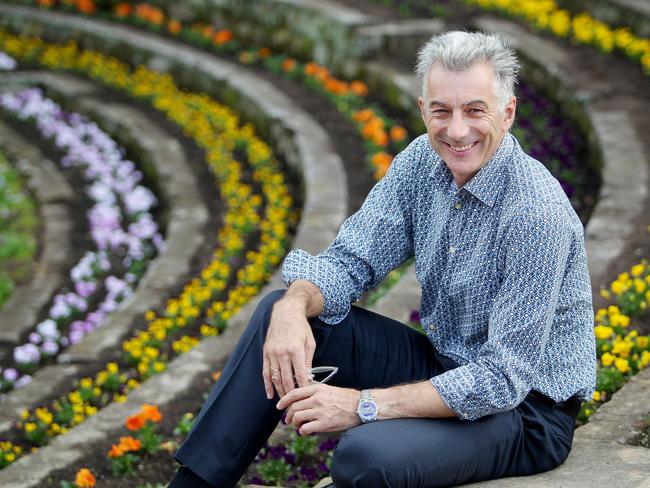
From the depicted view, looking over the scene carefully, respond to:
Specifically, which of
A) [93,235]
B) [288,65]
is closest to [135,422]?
[93,235]

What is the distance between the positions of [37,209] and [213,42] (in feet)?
10.1

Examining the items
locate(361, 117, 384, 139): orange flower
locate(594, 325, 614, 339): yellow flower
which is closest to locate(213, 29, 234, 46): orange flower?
locate(361, 117, 384, 139): orange flower

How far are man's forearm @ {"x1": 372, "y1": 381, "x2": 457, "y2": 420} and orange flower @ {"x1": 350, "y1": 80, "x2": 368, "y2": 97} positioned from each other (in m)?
5.42

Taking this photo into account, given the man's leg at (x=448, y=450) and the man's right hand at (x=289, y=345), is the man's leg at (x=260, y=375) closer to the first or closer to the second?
the man's right hand at (x=289, y=345)

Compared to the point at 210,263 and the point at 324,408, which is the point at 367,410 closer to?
the point at 324,408

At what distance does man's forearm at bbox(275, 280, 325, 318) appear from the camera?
2.95 m

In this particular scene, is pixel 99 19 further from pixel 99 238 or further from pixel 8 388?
pixel 8 388

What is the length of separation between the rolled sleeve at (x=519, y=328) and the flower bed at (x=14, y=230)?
4226mm

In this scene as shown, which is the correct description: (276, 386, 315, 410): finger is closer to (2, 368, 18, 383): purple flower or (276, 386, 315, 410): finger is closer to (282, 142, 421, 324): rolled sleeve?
(282, 142, 421, 324): rolled sleeve

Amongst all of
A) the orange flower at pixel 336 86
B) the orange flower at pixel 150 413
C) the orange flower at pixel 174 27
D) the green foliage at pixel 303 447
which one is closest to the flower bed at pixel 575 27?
the orange flower at pixel 336 86

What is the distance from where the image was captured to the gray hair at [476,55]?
2.72 metres

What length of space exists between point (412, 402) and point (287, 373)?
14.9 inches

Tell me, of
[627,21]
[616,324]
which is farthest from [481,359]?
[627,21]

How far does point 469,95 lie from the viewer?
2.77 m
